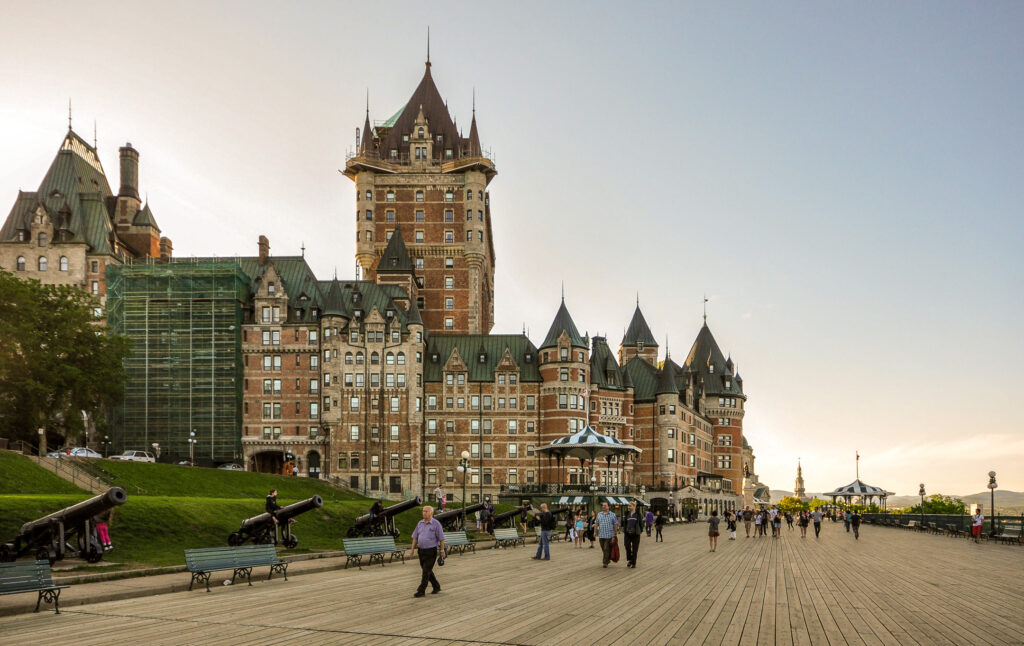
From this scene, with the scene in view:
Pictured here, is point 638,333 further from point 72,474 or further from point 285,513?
point 285,513

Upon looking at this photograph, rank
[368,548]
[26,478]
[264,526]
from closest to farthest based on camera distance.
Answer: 1. [264,526]
2. [368,548]
3. [26,478]

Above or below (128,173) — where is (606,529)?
below

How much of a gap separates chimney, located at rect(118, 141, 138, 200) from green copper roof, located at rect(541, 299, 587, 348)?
51.3 meters

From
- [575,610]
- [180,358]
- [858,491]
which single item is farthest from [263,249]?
[575,610]

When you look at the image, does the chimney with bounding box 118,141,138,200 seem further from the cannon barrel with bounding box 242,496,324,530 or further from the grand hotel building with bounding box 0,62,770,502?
the cannon barrel with bounding box 242,496,324,530

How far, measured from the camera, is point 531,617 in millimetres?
15852

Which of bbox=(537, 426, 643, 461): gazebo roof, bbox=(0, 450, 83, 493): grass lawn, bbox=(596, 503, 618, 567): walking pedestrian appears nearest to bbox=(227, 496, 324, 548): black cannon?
bbox=(596, 503, 618, 567): walking pedestrian

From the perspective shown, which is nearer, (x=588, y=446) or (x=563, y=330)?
(x=588, y=446)

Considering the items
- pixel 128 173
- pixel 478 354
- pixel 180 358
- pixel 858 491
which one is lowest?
pixel 858 491

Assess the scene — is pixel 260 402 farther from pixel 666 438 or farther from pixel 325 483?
pixel 666 438

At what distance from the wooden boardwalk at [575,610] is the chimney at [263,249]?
80636 millimetres

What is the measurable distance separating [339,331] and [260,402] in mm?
10910

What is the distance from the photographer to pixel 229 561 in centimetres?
2044

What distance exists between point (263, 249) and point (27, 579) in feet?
298
